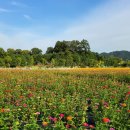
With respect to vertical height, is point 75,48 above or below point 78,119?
above

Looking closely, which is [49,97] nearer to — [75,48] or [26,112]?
[26,112]

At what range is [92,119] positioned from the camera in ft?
22.8

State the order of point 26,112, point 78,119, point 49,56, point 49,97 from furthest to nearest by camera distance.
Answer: point 49,56
point 49,97
point 26,112
point 78,119

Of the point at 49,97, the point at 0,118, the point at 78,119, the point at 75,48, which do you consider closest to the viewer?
the point at 0,118

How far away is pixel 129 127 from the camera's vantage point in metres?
5.72

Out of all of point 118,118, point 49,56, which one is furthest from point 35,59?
point 118,118

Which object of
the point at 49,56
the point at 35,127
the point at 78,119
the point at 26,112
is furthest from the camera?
the point at 49,56

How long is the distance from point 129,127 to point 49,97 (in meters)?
3.01

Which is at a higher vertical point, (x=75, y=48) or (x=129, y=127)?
(x=75, y=48)

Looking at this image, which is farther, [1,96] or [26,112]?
[1,96]

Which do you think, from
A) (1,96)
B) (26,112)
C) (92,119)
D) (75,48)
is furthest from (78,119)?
(75,48)

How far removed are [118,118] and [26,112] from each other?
2085 mm

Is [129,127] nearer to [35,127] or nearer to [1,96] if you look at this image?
[35,127]

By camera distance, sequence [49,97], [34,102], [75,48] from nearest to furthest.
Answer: [34,102]
[49,97]
[75,48]
